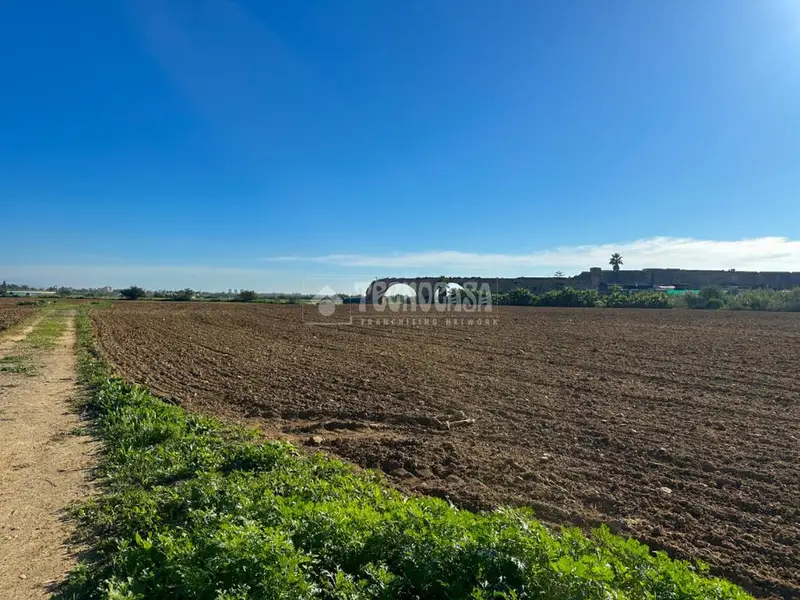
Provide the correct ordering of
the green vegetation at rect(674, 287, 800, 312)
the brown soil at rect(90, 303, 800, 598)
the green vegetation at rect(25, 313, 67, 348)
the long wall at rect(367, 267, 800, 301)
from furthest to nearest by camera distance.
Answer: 1. the long wall at rect(367, 267, 800, 301)
2. the green vegetation at rect(674, 287, 800, 312)
3. the green vegetation at rect(25, 313, 67, 348)
4. the brown soil at rect(90, 303, 800, 598)

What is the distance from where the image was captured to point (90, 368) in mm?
12039

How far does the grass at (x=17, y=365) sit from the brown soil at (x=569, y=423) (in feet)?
6.77

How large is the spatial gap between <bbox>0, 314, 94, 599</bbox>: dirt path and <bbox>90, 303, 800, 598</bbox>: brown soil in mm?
2125

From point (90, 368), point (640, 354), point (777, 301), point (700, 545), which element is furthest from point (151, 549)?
point (777, 301)

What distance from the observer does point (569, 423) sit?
7.77 metres

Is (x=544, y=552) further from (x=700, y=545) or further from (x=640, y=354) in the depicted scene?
(x=640, y=354)

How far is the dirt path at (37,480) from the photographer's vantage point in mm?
3704

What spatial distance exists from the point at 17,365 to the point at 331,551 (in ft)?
46.4

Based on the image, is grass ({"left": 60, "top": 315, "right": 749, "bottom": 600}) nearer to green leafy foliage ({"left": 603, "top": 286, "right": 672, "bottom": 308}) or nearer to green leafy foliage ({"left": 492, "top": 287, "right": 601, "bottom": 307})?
green leafy foliage ({"left": 603, "top": 286, "right": 672, "bottom": 308})

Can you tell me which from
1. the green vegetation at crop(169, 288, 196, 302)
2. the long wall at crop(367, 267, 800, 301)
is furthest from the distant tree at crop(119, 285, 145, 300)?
the long wall at crop(367, 267, 800, 301)

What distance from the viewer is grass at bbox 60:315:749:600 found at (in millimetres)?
2660

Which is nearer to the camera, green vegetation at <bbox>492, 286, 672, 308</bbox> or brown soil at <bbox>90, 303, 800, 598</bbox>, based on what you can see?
brown soil at <bbox>90, 303, 800, 598</bbox>

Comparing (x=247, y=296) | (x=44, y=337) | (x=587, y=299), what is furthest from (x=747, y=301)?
(x=247, y=296)

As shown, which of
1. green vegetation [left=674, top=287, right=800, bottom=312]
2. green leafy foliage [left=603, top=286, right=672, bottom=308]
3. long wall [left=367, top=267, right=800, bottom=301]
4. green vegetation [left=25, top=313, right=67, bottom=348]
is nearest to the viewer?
green vegetation [left=25, top=313, right=67, bottom=348]
